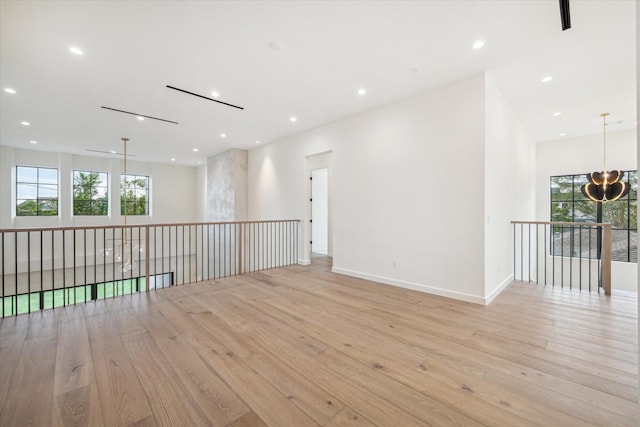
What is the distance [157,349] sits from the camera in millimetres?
2355

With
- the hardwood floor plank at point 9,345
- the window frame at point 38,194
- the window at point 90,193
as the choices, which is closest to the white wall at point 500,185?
the hardwood floor plank at point 9,345

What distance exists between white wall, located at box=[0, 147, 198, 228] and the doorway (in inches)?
287

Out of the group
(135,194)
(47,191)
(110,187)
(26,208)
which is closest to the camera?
(26,208)

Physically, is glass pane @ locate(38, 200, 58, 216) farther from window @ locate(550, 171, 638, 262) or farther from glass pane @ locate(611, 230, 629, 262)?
glass pane @ locate(611, 230, 629, 262)

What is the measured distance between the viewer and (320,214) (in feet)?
24.9

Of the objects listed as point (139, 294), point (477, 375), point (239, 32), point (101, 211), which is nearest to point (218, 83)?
point (239, 32)

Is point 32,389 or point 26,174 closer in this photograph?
point 32,389

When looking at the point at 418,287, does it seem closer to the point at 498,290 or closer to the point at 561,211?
the point at 498,290

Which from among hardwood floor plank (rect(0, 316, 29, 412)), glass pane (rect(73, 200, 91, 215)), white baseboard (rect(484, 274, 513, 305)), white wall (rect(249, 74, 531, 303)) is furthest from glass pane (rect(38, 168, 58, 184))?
white baseboard (rect(484, 274, 513, 305))

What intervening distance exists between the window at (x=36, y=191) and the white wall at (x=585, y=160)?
51.3 ft

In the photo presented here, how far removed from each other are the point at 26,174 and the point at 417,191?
11.8m

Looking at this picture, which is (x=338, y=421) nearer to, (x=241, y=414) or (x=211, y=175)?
(x=241, y=414)

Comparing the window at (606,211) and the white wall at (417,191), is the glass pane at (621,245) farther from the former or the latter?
the white wall at (417,191)

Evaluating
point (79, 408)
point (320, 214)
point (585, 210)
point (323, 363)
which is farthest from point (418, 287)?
point (585, 210)
